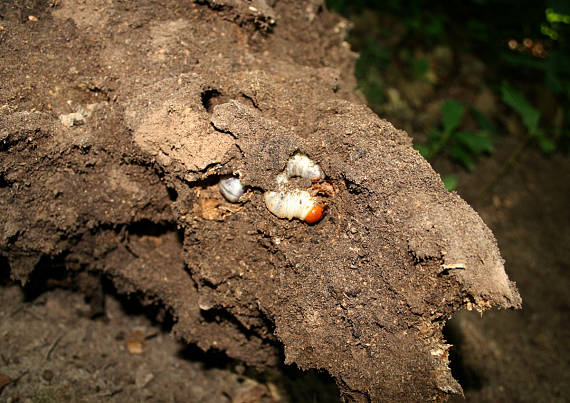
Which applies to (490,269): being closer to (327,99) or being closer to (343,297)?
(343,297)

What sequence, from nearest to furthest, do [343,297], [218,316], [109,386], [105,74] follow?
1. [343,297]
2. [105,74]
3. [218,316]
4. [109,386]

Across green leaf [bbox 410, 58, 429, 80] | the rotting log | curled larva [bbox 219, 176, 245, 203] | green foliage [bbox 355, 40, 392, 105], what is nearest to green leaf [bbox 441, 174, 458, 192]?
the rotting log

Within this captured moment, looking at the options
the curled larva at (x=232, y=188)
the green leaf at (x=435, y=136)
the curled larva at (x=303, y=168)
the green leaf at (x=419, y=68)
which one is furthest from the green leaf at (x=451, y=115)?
the curled larva at (x=232, y=188)

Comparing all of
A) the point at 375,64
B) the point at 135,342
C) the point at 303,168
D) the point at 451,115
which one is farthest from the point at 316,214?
the point at 375,64

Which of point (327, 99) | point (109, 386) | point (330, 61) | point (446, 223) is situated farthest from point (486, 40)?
point (109, 386)

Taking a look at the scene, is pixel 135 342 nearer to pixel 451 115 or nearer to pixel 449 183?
pixel 449 183

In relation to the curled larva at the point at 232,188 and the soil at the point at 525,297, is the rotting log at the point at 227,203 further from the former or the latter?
the soil at the point at 525,297

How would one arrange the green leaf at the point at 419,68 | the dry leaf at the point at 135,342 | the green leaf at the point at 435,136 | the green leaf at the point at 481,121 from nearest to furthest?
the dry leaf at the point at 135,342 → the green leaf at the point at 435,136 → the green leaf at the point at 481,121 → the green leaf at the point at 419,68
